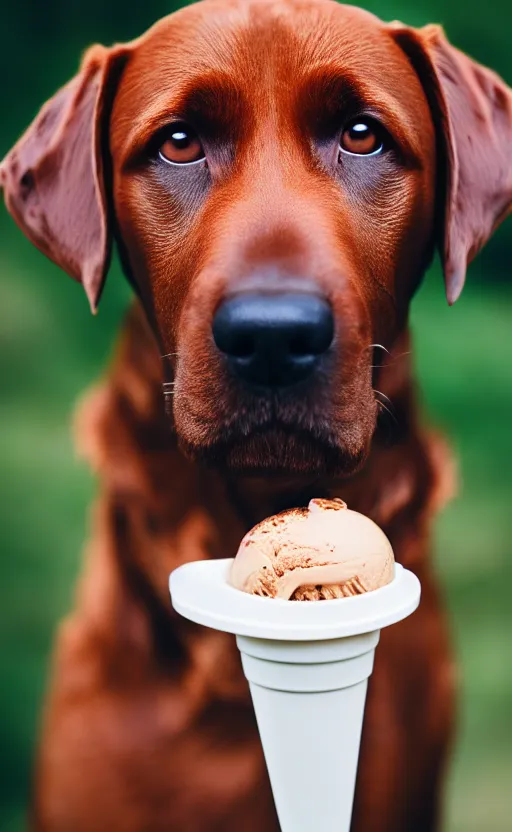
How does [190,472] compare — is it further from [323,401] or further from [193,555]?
[323,401]

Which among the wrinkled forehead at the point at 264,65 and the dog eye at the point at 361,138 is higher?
the wrinkled forehead at the point at 264,65

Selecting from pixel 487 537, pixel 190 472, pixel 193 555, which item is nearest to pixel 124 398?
pixel 190 472

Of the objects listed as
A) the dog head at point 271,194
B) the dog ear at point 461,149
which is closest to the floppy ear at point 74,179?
the dog head at point 271,194

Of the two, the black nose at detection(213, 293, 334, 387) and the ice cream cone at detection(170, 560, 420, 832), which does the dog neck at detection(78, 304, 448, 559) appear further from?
the black nose at detection(213, 293, 334, 387)

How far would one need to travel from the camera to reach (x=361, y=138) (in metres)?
1.62

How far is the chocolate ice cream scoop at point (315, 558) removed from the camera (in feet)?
4.39

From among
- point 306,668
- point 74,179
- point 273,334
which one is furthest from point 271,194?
point 306,668

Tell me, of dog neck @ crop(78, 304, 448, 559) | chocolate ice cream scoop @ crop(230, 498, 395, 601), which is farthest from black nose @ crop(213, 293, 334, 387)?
dog neck @ crop(78, 304, 448, 559)

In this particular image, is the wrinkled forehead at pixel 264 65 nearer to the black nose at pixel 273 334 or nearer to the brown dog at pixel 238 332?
the brown dog at pixel 238 332

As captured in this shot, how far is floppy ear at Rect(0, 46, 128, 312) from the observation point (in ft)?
5.57

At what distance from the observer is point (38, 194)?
1.75 meters

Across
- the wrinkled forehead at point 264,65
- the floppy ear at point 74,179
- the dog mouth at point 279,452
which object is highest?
the wrinkled forehead at point 264,65

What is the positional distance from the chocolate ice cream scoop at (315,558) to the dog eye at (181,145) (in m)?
0.67

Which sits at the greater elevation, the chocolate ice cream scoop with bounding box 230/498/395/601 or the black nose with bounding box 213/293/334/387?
the black nose with bounding box 213/293/334/387
